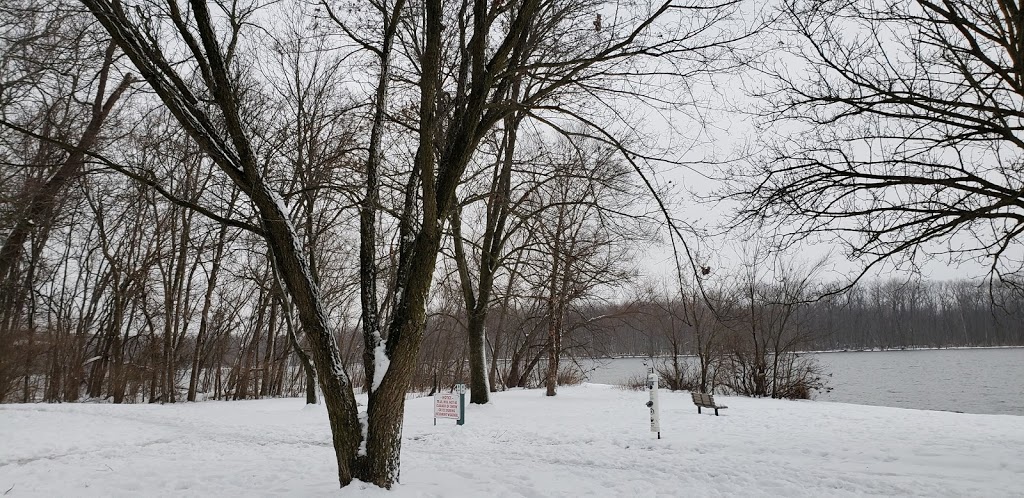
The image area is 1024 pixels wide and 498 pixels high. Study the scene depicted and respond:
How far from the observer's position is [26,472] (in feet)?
22.4

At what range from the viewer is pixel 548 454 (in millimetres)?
8109

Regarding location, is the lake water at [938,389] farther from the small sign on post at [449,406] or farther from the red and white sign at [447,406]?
the red and white sign at [447,406]

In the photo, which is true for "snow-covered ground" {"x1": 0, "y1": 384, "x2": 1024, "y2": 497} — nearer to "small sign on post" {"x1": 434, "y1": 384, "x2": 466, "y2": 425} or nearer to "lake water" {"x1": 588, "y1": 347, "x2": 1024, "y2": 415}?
"small sign on post" {"x1": 434, "y1": 384, "x2": 466, "y2": 425}

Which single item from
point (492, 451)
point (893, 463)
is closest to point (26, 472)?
point (492, 451)

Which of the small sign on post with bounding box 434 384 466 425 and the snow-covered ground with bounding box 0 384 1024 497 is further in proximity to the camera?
the small sign on post with bounding box 434 384 466 425

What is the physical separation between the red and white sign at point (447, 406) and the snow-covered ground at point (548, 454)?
0.99 ft

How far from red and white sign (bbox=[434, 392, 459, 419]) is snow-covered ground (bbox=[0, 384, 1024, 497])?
0.30 metres

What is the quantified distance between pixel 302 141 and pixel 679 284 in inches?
429

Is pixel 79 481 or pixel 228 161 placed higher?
pixel 228 161

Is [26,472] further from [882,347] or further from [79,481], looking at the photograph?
[882,347]

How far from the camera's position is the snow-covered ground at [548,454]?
5.93 m

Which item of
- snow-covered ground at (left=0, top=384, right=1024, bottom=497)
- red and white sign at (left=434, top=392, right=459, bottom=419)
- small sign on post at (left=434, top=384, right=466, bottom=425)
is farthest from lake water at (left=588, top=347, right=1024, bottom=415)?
red and white sign at (left=434, top=392, right=459, bottom=419)

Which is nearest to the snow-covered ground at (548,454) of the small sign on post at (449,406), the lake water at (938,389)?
the small sign on post at (449,406)

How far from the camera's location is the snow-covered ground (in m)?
5.93
